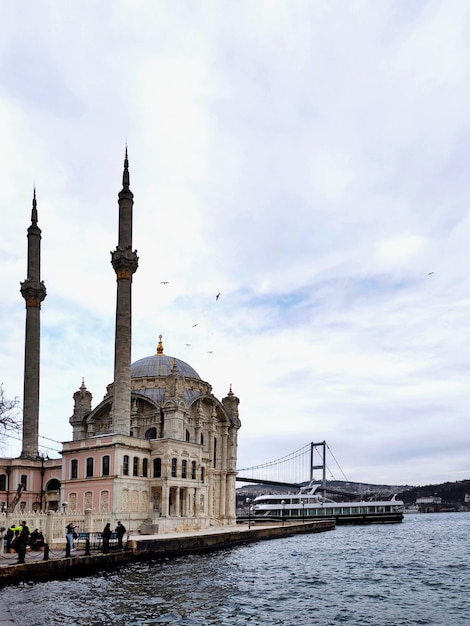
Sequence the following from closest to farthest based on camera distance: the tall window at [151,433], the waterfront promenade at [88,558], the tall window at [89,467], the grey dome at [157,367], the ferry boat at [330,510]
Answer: the waterfront promenade at [88,558]
the tall window at [89,467]
the tall window at [151,433]
the grey dome at [157,367]
the ferry boat at [330,510]

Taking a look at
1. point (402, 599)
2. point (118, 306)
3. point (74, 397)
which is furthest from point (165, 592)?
point (74, 397)

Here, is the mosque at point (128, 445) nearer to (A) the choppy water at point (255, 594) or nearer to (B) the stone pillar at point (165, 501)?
(B) the stone pillar at point (165, 501)

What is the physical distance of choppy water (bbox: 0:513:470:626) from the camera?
23578 millimetres

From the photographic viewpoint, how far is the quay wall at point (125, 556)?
28.8m

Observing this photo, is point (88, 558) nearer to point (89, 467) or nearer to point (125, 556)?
point (125, 556)

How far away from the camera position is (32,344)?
2569 inches

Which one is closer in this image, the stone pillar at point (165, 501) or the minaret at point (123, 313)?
the stone pillar at point (165, 501)

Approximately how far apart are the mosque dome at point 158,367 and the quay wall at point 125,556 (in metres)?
20.3

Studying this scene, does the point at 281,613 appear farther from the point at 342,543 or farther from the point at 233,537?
the point at 342,543

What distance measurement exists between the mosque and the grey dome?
0.16 meters

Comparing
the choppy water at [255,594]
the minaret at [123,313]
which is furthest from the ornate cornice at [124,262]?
the choppy water at [255,594]

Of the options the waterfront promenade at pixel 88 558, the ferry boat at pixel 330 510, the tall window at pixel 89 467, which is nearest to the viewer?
the waterfront promenade at pixel 88 558

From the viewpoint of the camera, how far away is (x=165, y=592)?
28016mm

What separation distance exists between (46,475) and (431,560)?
3586cm
